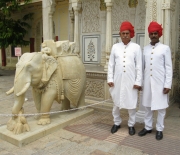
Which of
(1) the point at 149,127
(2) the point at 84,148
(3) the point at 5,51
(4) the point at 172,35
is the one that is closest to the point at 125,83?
(1) the point at 149,127

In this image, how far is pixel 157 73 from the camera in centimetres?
379

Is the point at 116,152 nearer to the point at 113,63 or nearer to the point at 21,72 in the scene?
the point at 113,63

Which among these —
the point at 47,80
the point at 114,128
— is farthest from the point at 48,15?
the point at 114,128

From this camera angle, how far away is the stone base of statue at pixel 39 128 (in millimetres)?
3666

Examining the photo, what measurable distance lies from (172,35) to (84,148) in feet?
11.3

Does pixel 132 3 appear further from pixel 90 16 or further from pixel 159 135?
pixel 159 135

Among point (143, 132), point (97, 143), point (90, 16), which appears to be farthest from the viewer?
point (90, 16)

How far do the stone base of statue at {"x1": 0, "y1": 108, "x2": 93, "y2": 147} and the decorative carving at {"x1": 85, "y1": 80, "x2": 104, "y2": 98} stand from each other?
3.84 feet

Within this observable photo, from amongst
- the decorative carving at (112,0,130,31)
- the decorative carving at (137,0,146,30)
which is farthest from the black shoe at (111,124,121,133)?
the decorative carving at (112,0,130,31)

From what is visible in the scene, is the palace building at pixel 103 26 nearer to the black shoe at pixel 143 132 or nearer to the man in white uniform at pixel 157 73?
the black shoe at pixel 143 132

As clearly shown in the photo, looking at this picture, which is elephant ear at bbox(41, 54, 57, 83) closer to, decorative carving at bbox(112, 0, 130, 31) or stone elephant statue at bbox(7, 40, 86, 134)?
stone elephant statue at bbox(7, 40, 86, 134)

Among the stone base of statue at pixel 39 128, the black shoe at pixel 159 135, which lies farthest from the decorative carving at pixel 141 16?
the black shoe at pixel 159 135

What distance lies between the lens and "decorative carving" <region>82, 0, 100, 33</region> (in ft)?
26.4

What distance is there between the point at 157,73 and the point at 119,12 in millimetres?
4330
